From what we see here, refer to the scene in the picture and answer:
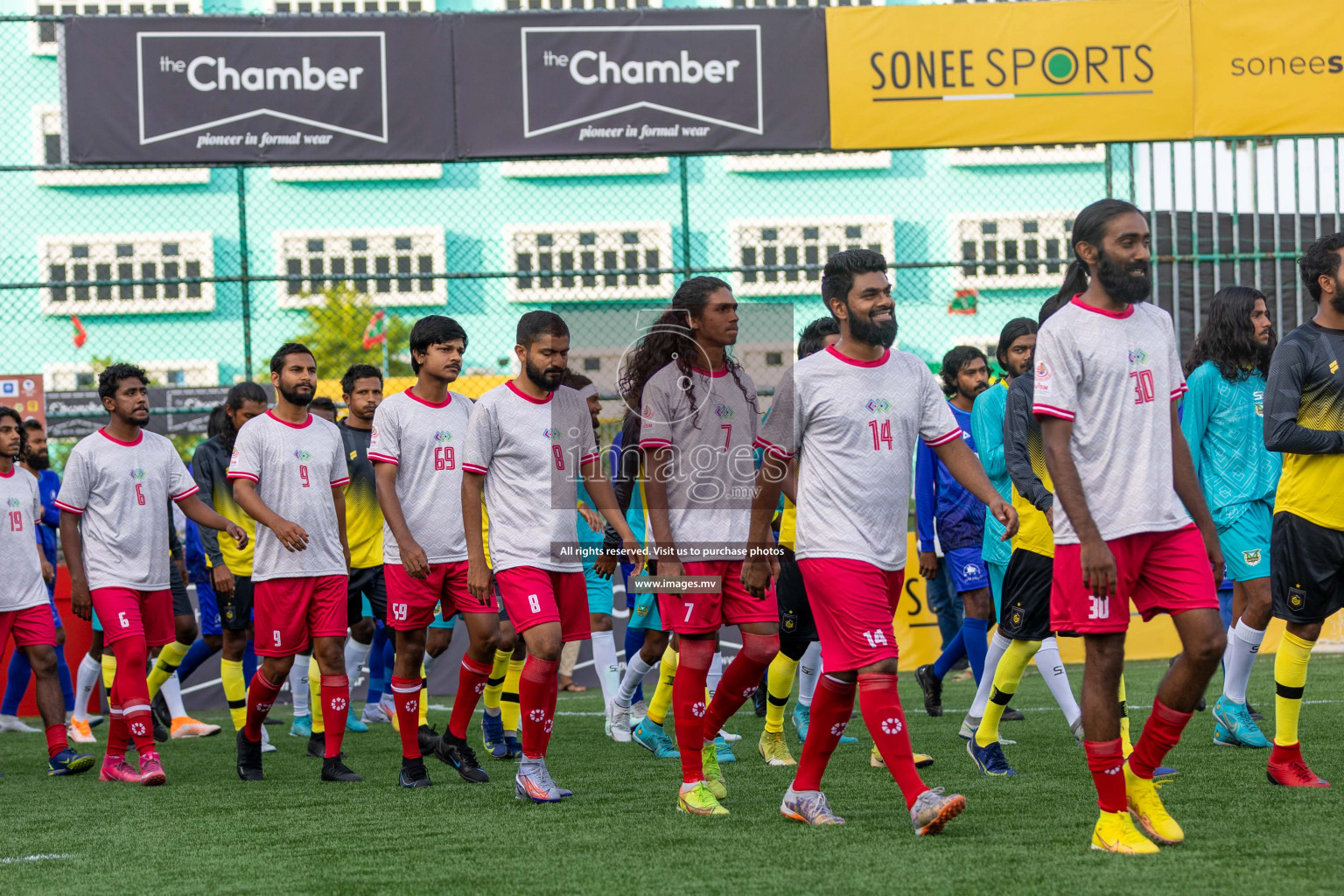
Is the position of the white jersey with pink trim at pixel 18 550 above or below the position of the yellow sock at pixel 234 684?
above

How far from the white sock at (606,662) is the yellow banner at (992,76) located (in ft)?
17.4

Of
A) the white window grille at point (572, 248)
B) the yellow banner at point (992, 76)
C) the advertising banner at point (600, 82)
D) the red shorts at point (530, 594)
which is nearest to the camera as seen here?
the red shorts at point (530, 594)

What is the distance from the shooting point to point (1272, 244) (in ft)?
43.1

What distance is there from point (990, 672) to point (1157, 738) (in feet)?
7.65

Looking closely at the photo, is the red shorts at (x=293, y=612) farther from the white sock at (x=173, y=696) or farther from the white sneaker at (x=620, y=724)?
the white sock at (x=173, y=696)

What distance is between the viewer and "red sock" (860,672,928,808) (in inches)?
195

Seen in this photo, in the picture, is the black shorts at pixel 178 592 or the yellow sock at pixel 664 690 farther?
the black shorts at pixel 178 592

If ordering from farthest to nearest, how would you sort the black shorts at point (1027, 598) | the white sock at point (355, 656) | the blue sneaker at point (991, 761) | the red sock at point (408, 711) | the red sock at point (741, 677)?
the white sock at point (355, 656) → the red sock at point (408, 711) → the black shorts at point (1027, 598) → the blue sneaker at point (991, 761) → the red sock at point (741, 677)

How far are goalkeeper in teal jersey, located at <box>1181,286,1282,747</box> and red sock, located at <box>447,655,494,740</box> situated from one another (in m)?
3.57

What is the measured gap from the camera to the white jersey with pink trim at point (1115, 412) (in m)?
4.61

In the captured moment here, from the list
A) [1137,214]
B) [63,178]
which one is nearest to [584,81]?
[1137,214]

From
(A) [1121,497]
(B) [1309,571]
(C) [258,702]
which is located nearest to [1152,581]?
(A) [1121,497]

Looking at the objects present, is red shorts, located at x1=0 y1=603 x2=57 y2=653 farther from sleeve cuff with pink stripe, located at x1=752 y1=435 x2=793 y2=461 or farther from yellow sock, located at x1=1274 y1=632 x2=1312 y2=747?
yellow sock, located at x1=1274 y1=632 x2=1312 y2=747

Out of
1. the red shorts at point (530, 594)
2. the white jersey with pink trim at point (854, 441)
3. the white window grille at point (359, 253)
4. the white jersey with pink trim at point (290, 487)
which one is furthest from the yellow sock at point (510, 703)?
the white window grille at point (359, 253)
